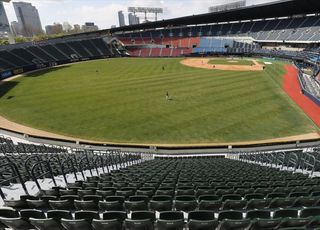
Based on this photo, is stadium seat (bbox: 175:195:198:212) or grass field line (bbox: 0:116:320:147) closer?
stadium seat (bbox: 175:195:198:212)

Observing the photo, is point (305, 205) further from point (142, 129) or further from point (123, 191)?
point (142, 129)

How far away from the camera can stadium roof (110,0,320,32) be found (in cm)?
7594

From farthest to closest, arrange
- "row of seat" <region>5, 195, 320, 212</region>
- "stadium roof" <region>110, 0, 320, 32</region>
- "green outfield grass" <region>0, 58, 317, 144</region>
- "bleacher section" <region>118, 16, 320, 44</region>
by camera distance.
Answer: "bleacher section" <region>118, 16, 320, 44</region>
"stadium roof" <region>110, 0, 320, 32</region>
"green outfield grass" <region>0, 58, 317, 144</region>
"row of seat" <region>5, 195, 320, 212</region>

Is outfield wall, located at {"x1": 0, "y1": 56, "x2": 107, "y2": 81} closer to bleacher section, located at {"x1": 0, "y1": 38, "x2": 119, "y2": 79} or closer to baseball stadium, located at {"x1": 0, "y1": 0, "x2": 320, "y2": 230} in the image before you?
bleacher section, located at {"x1": 0, "y1": 38, "x2": 119, "y2": 79}

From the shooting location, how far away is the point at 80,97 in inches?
1534

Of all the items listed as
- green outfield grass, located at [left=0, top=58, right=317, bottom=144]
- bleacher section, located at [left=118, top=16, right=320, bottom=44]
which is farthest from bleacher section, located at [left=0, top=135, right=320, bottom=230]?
bleacher section, located at [left=118, top=16, right=320, bottom=44]

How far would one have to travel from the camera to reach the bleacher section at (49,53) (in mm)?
65119

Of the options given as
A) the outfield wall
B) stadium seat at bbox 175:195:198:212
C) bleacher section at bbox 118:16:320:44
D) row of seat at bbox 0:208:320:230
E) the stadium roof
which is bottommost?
the outfield wall

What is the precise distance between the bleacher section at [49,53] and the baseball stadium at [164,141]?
462mm

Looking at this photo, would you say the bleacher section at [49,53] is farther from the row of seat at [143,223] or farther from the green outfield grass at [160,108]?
the row of seat at [143,223]

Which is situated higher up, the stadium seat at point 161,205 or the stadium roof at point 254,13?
the stadium roof at point 254,13

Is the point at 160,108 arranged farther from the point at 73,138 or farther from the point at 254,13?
the point at 254,13

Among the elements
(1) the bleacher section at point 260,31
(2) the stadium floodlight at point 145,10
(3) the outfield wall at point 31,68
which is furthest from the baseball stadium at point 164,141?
(2) the stadium floodlight at point 145,10

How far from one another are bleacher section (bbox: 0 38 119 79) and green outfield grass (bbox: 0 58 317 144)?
17.5 meters
